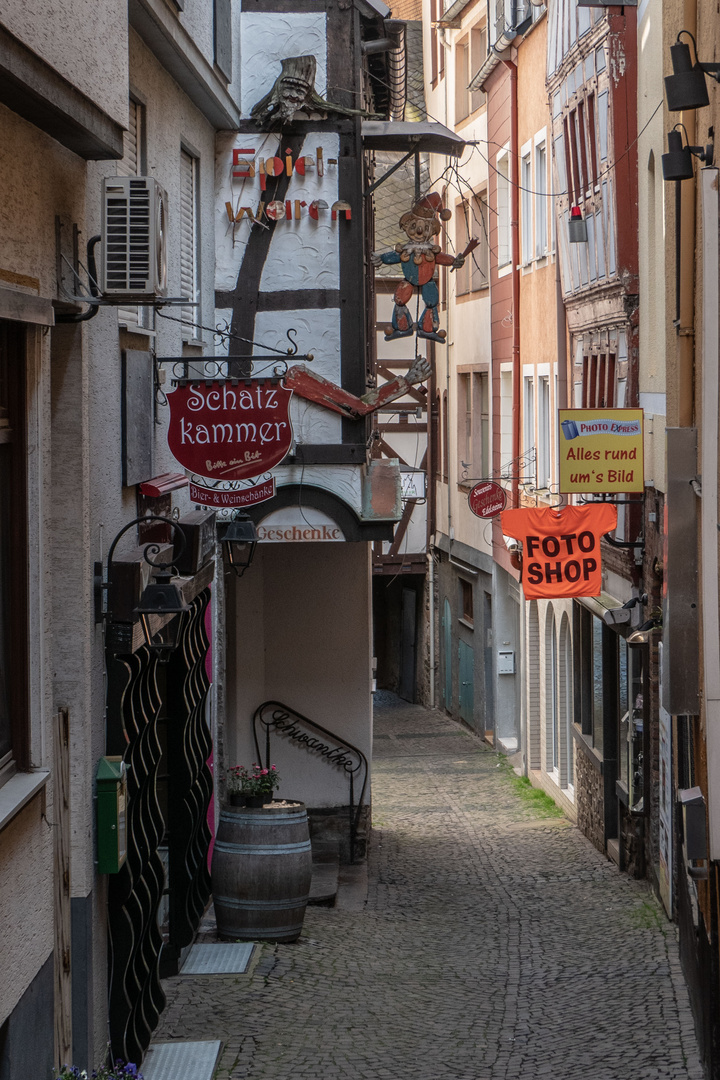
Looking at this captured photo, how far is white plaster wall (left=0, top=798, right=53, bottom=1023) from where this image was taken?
18.2 feet

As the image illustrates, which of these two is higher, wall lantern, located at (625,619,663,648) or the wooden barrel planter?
wall lantern, located at (625,619,663,648)

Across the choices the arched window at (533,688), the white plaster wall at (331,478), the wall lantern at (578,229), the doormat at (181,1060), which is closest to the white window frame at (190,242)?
the white plaster wall at (331,478)

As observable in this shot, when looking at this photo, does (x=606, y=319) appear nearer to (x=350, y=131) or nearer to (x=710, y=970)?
(x=350, y=131)

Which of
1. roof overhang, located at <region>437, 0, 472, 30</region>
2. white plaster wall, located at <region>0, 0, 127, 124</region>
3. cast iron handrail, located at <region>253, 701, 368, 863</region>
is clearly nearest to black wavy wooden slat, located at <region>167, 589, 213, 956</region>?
cast iron handrail, located at <region>253, 701, 368, 863</region>

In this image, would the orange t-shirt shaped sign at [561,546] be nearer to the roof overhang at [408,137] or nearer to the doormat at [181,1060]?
the roof overhang at [408,137]

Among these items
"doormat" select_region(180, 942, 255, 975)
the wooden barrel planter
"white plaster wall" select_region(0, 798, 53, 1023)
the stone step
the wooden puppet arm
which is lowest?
the stone step

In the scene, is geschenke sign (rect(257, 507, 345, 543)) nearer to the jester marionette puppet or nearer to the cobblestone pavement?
the jester marionette puppet

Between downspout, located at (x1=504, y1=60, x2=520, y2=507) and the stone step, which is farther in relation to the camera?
downspout, located at (x1=504, y1=60, x2=520, y2=507)

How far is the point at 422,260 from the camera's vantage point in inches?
481

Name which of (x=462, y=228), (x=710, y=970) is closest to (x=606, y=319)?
(x=710, y=970)

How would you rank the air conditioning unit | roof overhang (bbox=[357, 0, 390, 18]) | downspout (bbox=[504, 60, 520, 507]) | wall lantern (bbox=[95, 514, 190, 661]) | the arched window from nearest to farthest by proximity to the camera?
the air conditioning unit < wall lantern (bbox=[95, 514, 190, 661]) < roof overhang (bbox=[357, 0, 390, 18]) < the arched window < downspout (bbox=[504, 60, 520, 507])

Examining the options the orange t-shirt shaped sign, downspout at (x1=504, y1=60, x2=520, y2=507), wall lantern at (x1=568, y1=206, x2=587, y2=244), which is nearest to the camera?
the orange t-shirt shaped sign

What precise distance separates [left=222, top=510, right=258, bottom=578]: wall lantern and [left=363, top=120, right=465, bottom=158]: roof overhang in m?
3.69

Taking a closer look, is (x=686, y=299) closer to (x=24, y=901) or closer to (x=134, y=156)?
(x=134, y=156)
